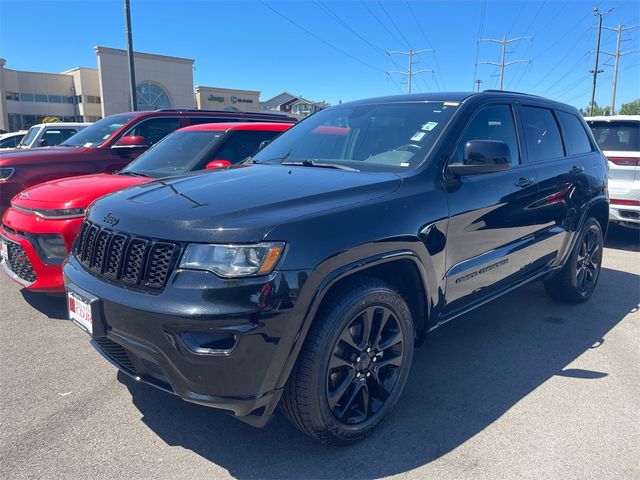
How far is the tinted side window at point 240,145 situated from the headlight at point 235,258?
343 cm

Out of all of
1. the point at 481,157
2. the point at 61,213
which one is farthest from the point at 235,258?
the point at 61,213

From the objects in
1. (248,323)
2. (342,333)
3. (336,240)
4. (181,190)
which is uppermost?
(181,190)

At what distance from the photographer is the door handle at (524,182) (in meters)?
3.73

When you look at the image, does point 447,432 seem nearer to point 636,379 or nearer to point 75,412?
point 636,379

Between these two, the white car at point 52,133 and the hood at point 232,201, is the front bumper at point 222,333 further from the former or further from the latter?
the white car at point 52,133

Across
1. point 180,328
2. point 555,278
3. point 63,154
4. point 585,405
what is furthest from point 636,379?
point 63,154

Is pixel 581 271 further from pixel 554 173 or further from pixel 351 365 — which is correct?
pixel 351 365

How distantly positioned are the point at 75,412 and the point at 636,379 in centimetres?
362

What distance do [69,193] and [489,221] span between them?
339 cm

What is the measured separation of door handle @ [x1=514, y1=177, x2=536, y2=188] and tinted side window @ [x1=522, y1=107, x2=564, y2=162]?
245 mm

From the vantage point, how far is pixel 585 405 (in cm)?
314

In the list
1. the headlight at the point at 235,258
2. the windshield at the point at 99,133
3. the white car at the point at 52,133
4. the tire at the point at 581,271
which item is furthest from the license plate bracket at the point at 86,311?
the white car at the point at 52,133

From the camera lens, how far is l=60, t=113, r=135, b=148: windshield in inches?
263

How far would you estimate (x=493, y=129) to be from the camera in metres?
3.73
